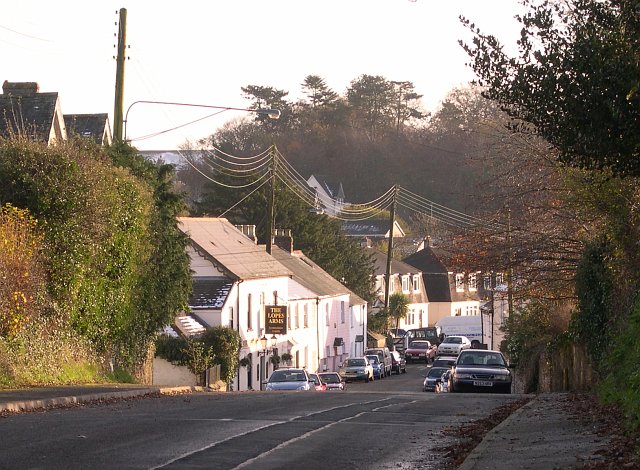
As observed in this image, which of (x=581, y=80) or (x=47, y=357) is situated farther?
(x=47, y=357)

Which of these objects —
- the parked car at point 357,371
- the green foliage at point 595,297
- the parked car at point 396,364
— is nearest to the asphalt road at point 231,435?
the green foliage at point 595,297

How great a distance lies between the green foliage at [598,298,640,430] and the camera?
1098cm

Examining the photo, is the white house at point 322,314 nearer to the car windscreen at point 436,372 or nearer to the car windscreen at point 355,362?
the car windscreen at point 355,362

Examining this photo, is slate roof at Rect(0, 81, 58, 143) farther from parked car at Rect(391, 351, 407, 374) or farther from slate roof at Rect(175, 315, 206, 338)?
parked car at Rect(391, 351, 407, 374)

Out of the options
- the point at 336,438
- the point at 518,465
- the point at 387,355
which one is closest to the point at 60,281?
the point at 336,438

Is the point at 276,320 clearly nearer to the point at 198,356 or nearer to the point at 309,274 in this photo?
the point at 198,356

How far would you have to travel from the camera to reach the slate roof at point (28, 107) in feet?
118

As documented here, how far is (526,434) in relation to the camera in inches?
599

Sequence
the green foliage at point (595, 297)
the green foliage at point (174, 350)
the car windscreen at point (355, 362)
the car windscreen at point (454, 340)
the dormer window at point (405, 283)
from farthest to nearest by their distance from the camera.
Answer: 1. the dormer window at point (405, 283)
2. the car windscreen at point (454, 340)
3. the car windscreen at point (355, 362)
4. the green foliage at point (174, 350)
5. the green foliage at point (595, 297)

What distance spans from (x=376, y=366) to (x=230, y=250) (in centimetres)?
1421

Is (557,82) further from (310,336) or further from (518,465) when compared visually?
(310,336)

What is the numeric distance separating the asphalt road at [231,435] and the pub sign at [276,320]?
33.8 m

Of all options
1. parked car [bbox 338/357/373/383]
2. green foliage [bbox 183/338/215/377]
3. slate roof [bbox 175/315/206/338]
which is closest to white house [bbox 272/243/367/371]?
parked car [bbox 338/357/373/383]

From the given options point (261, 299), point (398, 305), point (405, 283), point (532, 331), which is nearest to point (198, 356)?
point (261, 299)
